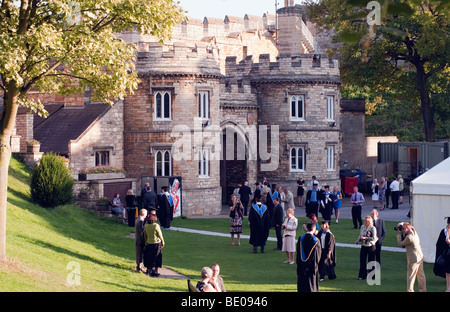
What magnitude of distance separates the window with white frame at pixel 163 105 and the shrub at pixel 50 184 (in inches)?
333

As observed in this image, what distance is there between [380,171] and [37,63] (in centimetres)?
3194

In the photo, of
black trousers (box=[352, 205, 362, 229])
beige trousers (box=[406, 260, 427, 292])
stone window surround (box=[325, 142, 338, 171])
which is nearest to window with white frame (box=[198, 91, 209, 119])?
stone window surround (box=[325, 142, 338, 171])

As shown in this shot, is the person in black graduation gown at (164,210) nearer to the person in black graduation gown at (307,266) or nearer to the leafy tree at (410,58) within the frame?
the person in black graduation gown at (307,266)

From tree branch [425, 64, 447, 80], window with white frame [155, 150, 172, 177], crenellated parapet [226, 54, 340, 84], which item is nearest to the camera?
window with white frame [155, 150, 172, 177]

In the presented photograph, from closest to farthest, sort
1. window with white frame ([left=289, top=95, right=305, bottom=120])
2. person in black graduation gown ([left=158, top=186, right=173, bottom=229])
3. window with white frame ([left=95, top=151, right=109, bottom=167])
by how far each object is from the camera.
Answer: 1. person in black graduation gown ([left=158, top=186, right=173, bottom=229])
2. window with white frame ([left=95, top=151, right=109, bottom=167])
3. window with white frame ([left=289, top=95, right=305, bottom=120])

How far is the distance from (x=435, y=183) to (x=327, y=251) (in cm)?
458

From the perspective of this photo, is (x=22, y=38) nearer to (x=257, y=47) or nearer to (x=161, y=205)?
(x=161, y=205)

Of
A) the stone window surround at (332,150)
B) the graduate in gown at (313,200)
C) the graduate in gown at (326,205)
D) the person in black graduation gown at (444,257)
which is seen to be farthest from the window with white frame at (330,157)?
the person in black graduation gown at (444,257)

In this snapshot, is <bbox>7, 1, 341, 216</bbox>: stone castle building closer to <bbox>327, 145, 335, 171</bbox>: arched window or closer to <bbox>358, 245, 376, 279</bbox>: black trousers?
<bbox>327, 145, 335, 171</bbox>: arched window

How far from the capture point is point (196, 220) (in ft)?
100

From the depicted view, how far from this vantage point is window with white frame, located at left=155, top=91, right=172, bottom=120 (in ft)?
111

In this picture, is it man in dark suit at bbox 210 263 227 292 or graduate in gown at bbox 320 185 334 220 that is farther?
graduate in gown at bbox 320 185 334 220

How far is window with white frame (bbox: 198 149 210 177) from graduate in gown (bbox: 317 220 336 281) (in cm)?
1706

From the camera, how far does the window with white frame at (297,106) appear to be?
128 feet
